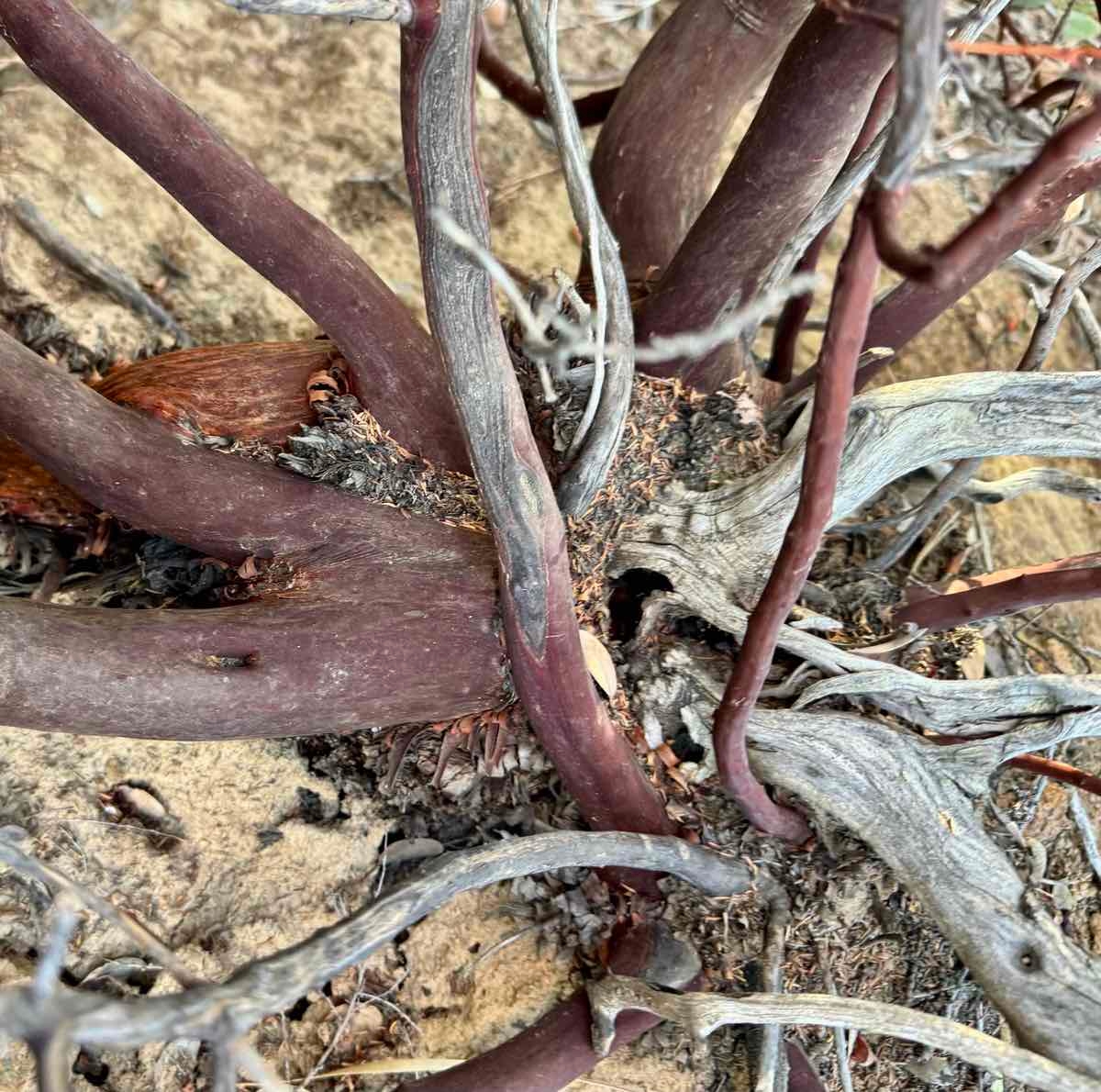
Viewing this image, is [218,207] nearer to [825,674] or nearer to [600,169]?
[600,169]

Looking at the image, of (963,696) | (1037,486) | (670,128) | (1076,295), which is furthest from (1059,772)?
(670,128)

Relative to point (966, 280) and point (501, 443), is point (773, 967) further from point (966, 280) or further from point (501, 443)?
point (966, 280)

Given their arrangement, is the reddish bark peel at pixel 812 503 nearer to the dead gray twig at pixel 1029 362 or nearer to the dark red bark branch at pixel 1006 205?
the dark red bark branch at pixel 1006 205

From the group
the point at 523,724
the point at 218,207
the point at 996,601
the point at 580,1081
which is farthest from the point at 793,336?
the point at 580,1081

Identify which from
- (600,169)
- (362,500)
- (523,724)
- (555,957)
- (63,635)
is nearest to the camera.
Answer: (63,635)

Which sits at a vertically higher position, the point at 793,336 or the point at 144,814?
the point at 793,336

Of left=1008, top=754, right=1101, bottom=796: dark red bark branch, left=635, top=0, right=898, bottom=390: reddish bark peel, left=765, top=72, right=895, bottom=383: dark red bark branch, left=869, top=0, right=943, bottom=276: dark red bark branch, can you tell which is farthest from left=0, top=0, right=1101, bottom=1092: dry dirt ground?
left=869, top=0, right=943, bottom=276: dark red bark branch

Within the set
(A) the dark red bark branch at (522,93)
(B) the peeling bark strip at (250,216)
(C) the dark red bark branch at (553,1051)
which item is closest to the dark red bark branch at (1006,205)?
(B) the peeling bark strip at (250,216)

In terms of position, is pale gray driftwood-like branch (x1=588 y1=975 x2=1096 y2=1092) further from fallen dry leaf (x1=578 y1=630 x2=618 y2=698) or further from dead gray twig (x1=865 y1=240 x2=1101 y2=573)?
dead gray twig (x1=865 y1=240 x2=1101 y2=573)
